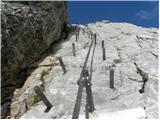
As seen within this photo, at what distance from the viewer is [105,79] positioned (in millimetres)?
19844

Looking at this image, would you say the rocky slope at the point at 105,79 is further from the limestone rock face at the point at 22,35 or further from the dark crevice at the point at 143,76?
the limestone rock face at the point at 22,35

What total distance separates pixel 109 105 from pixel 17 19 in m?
12.2

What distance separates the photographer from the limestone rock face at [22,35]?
23438 millimetres

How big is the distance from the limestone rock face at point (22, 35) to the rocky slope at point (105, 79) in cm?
114

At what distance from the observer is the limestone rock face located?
23438 mm

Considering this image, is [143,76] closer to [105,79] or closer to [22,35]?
[105,79]

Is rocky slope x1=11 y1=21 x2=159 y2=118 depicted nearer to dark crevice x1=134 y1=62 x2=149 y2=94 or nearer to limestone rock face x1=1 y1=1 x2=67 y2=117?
dark crevice x1=134 y1=62 x2=149 y2=94

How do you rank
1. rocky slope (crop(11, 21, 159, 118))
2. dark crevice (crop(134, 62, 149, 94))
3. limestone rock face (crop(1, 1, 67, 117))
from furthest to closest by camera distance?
limestone rock face (crop(1, 1, 67, 117)) → dark crevice (crop(134, 62, 149, 94)) → rocky slope (crop(11, 21, 159, 118))

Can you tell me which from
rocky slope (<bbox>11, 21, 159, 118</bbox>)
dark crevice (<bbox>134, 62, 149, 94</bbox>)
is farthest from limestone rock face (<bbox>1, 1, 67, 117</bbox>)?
dark crevice (<bbox>134, 62, 149, 94</bbox>)

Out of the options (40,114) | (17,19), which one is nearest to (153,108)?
(40,114)

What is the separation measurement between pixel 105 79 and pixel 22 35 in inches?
333

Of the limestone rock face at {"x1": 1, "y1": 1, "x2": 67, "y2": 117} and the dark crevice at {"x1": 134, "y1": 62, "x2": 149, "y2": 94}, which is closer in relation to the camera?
the dark crevice at {"x1": 134, "y1": 62, "x2": 149, "y2": 94}

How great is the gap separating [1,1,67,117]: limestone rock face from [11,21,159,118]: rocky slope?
44.7 inches

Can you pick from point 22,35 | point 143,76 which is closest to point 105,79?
point 143,76
